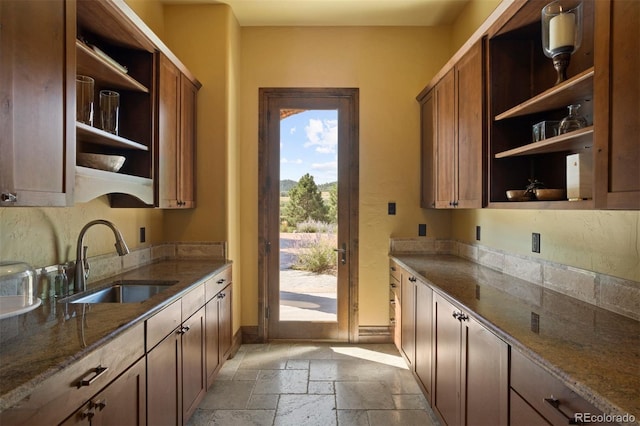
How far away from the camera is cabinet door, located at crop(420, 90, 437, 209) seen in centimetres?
322

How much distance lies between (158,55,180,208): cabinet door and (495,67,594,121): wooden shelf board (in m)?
2.17

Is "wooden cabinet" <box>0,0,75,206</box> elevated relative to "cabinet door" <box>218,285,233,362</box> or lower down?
elevated

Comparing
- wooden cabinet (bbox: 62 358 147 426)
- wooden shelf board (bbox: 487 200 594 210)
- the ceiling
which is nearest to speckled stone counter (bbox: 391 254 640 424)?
wooden shelf board (bbox: 487 200 594 210)

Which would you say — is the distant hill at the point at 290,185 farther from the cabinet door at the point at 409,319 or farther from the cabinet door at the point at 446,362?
the cabinet door at the point at 446,362

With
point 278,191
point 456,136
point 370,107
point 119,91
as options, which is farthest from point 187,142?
point 456,136

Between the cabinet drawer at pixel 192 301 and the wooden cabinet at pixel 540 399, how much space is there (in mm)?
1679

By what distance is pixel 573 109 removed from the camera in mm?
1700

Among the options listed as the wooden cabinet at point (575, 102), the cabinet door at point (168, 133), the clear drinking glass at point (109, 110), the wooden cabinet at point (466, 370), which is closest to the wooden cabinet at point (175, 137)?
the cabinet door at point (168, 133)

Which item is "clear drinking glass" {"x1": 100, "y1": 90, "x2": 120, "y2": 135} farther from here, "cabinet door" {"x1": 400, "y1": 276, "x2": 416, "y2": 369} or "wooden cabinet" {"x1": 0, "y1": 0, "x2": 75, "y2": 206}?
"cabinet door" {"x1": 400, "y1": 276, "x2": 416, "y2": 369}

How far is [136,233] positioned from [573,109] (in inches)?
115

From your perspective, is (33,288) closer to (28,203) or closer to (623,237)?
(28,203)

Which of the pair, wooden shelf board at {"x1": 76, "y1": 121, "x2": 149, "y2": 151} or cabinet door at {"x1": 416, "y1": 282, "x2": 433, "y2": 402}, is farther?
cabinet door at {"x1": 416, "y1": 282, "x2": 433, "y2": 402}

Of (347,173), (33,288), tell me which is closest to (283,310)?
(347,173)

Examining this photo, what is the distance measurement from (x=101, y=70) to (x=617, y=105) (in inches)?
93.2
